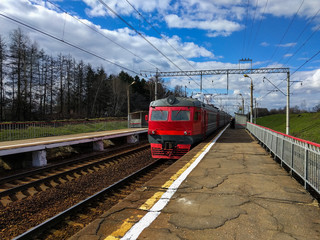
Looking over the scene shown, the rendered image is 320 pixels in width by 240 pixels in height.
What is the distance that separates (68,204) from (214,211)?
3930 millimetres

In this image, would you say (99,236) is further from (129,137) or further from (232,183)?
(129,137)

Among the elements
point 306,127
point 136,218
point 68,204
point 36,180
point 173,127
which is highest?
point 173,127

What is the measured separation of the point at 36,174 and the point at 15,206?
3.09m

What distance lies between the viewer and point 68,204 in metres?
5.77

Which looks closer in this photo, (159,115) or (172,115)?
(172,115)

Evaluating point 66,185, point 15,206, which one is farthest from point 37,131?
point 15,206

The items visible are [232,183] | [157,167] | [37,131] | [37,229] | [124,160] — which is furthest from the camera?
[37,131]

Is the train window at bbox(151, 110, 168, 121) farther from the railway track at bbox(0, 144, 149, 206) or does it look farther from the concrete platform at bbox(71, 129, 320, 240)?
the concrete platform at bbox(71, 129, 320, 240)

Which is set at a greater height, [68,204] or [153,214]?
[153,214]

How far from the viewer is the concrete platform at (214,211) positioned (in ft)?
9.54

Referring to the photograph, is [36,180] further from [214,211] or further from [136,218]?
[214,211]

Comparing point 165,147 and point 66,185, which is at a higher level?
point 165,147

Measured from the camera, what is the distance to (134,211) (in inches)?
141

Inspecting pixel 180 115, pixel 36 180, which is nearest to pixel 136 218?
pixel 36 180
